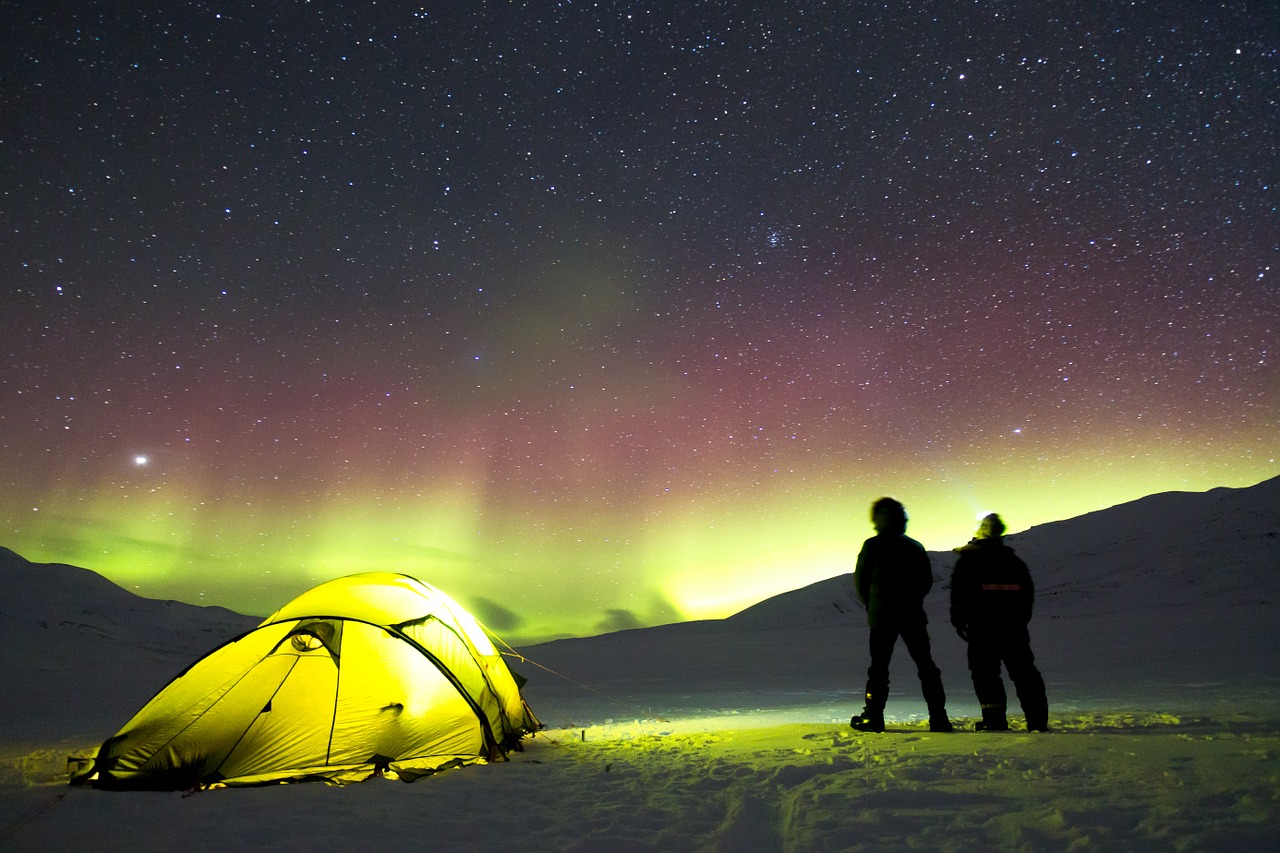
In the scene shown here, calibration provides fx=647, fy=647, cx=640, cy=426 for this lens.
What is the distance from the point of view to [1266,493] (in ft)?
183

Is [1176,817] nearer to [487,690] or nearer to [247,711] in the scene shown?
[487,690]

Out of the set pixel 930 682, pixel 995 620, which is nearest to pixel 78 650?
pixel 930 682

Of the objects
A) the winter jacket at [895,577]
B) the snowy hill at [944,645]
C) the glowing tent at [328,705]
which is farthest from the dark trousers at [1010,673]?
the glowing tent at [328,705]

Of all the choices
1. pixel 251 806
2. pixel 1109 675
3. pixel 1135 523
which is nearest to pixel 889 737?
pixel 251 806

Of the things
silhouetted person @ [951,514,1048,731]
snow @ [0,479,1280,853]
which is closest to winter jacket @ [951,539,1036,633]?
silhouetted person @ [951,514,1048,731]

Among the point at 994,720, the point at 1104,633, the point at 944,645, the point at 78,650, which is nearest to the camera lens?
the point at 994,720

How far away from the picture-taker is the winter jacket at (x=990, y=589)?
6.22 meters

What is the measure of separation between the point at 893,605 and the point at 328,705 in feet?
18.0

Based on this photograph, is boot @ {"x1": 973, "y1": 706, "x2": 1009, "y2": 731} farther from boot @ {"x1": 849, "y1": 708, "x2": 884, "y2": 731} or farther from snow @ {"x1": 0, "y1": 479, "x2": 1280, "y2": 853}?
boot @ {"x1": 849, "y1": 708, "x2": 884, "y2": 731}

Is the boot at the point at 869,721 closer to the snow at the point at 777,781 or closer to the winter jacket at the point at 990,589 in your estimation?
the snow at the point at 777,781

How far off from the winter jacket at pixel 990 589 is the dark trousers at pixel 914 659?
0.53 m

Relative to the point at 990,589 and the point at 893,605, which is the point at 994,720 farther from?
the point at 893,605

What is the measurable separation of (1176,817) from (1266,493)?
73706mm

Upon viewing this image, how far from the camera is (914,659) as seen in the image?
19.8 ft
